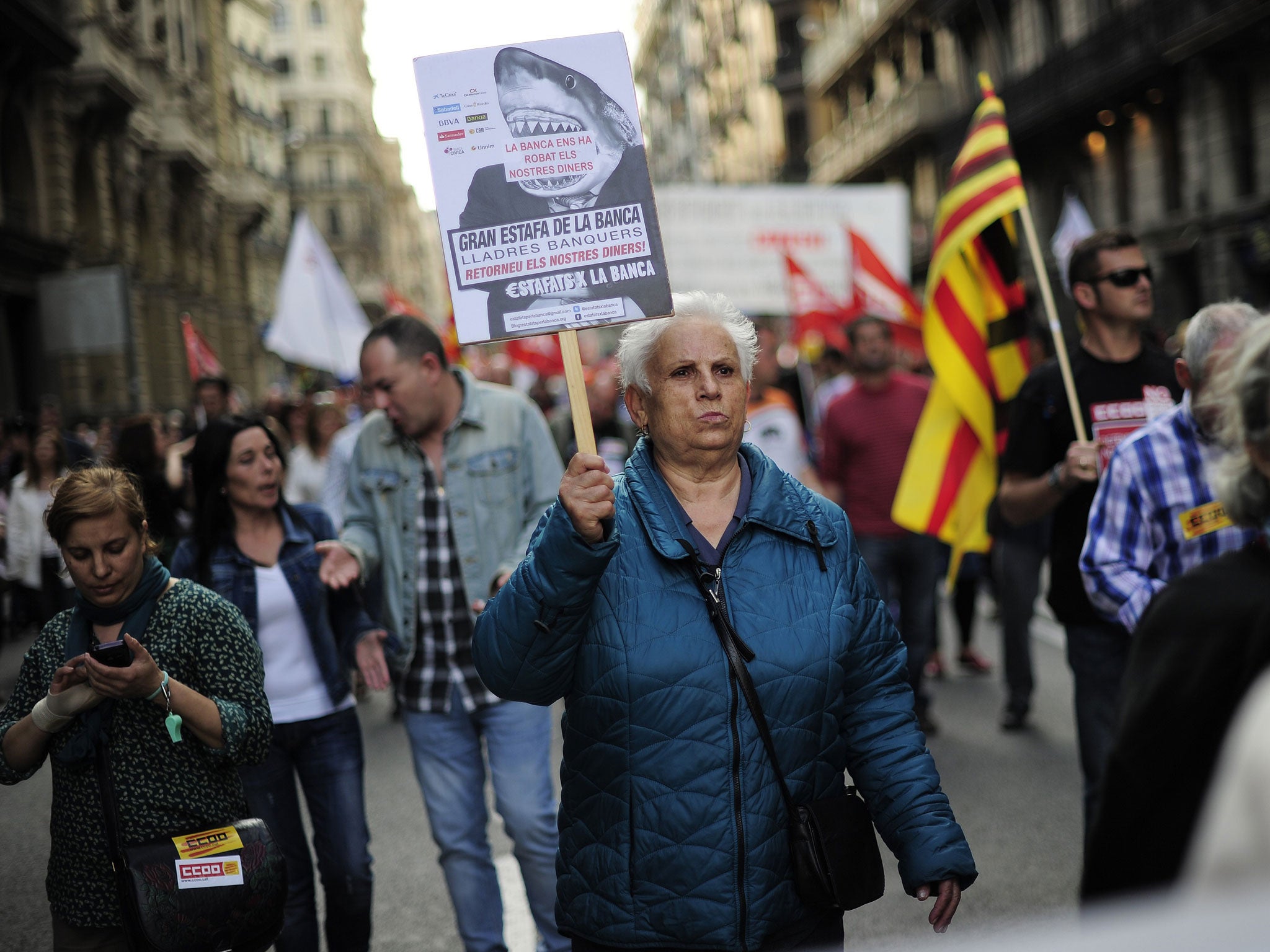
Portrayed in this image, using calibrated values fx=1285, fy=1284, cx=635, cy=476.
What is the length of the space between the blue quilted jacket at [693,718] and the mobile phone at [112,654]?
78 centimetres

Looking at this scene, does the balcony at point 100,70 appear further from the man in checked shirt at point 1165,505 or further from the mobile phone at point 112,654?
the man in checked shirt at point 1165,505

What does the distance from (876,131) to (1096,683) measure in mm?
36473

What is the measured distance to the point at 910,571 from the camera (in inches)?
285

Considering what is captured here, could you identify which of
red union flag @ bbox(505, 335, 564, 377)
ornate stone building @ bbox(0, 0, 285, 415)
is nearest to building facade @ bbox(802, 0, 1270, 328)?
red union flag @ bbox(505, 335, 564, 377)

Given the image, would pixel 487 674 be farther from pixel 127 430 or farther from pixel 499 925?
pixel 127 430

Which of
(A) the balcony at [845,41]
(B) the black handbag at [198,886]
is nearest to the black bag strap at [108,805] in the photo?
(B) the black handbag at [198,886]

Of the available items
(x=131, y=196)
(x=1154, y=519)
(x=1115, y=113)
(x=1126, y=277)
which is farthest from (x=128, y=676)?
(x=131, y=196)

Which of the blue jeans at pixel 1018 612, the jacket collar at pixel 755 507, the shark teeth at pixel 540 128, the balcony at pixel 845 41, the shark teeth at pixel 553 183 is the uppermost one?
the balcony at pixel 845 41

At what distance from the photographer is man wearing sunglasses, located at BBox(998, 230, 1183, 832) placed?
13.8 feet

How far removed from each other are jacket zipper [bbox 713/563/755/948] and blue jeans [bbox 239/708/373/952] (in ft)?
5.54

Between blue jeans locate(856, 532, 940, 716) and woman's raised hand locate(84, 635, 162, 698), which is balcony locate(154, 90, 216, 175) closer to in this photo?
blue jeans locate(856, 532, 940, 716)

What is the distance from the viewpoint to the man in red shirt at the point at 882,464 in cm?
718

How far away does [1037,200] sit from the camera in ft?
98.2

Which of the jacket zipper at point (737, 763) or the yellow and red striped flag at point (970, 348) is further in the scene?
the yellow and red striped flag at point (970, 348)
